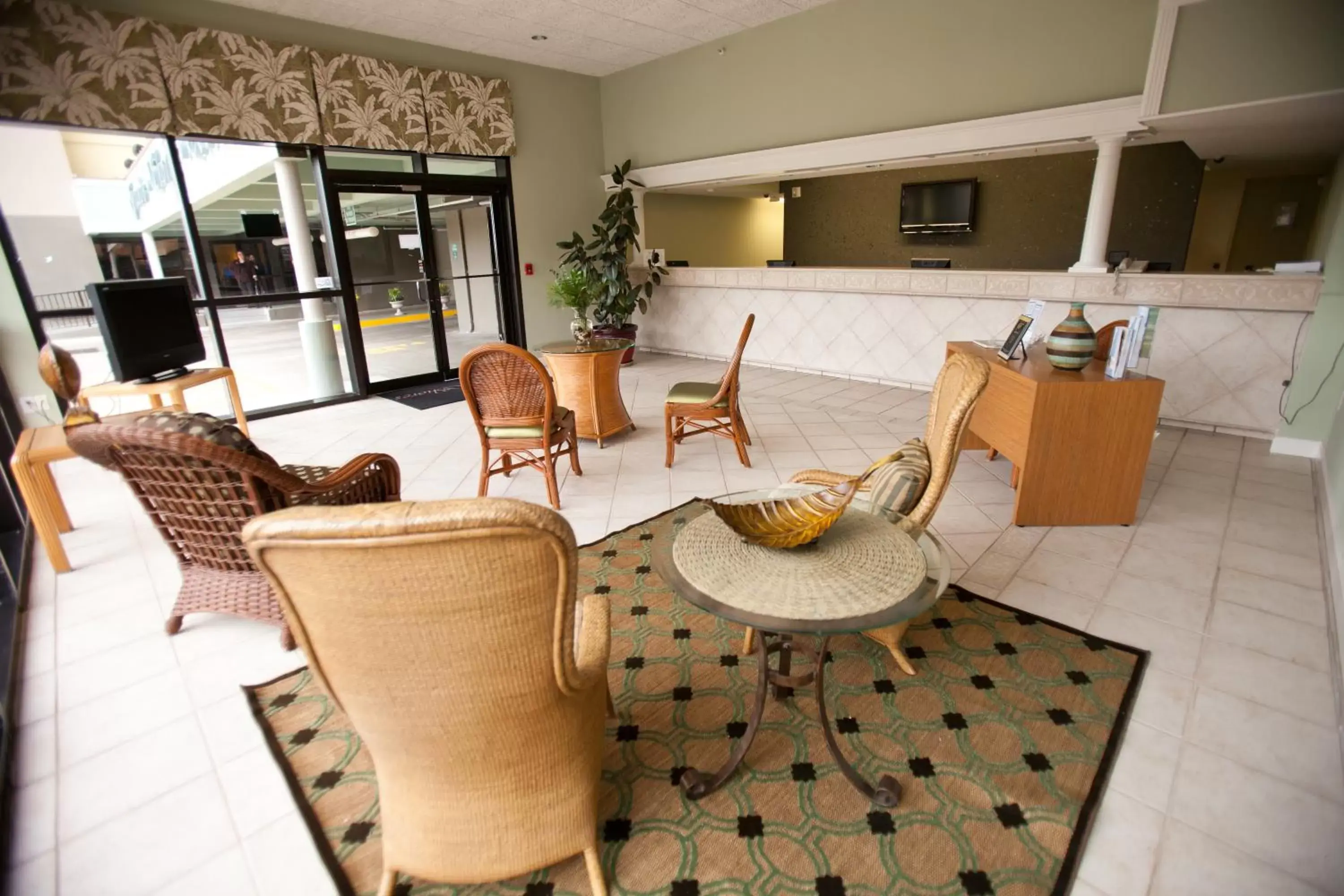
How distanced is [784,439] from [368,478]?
2.80 metres

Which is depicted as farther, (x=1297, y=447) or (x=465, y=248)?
(x=465, y=248)

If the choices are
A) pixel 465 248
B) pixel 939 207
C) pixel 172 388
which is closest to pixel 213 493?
pixel 172 388

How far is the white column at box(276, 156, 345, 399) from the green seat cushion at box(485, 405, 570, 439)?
3482 mm

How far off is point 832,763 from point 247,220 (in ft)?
22.3

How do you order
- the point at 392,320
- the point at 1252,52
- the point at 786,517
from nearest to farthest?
the point at 786,517 → the point at 1252,52 → the point at 392,320

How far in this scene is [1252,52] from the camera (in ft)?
11.2

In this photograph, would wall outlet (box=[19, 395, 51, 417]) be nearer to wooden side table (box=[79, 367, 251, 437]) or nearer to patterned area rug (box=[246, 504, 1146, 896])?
wooden side table (box=[79, 367, 251, 437])

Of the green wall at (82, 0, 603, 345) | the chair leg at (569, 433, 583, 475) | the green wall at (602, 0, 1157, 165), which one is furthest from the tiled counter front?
the chair leg at (569, 433, 583, 475)

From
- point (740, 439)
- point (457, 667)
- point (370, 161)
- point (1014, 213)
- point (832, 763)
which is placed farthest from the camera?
point (1014, 213)

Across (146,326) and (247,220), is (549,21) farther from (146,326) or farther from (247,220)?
(146,326)

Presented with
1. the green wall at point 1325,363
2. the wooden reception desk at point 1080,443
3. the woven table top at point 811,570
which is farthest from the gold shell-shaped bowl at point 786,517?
the green wall at point 1325,363

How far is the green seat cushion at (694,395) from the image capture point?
377 centimetres

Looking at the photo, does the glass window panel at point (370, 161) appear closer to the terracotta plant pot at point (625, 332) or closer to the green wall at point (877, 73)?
the terracotta plant pot at point (625, 332)

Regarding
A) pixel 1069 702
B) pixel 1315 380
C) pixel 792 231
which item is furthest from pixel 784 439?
pixel 792 231
